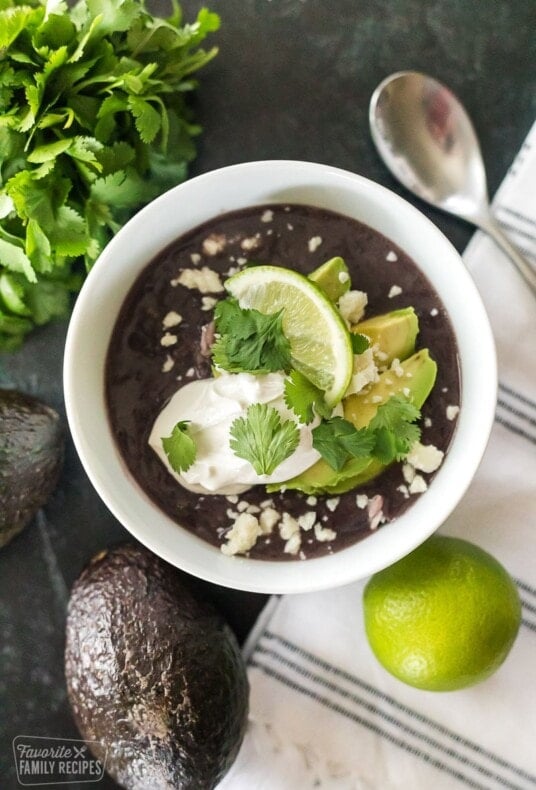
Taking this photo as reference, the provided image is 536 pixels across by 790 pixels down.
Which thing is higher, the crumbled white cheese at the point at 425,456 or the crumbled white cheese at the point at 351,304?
the crumbled white cheese at the point at 351,304

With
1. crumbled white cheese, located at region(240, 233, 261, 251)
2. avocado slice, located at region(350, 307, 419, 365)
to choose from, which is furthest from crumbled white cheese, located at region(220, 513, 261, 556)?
crumbled white cheese, located at region(240, 233, 261, 251)

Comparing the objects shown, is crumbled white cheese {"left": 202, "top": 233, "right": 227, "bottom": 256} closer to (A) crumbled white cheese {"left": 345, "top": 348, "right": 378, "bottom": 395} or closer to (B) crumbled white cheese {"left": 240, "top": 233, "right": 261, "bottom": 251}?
(B) crumbled white cheese {"left": 240, "top": 233, "right": 261, "bottom": 251}

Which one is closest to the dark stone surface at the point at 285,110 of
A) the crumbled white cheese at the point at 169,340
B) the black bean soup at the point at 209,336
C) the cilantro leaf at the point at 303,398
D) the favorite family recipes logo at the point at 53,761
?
the favorite family recipes logo at the point at 53,761

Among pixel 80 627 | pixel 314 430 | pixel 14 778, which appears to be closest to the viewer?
pixel 314 430

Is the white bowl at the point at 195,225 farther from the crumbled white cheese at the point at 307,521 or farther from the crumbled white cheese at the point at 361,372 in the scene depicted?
the crumbled white cheese at the point at 361,372

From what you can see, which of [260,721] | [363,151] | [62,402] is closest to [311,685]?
[260,721]

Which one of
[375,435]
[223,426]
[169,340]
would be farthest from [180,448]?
[375,435]

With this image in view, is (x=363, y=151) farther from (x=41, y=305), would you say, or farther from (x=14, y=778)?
(x=14, y=778)
